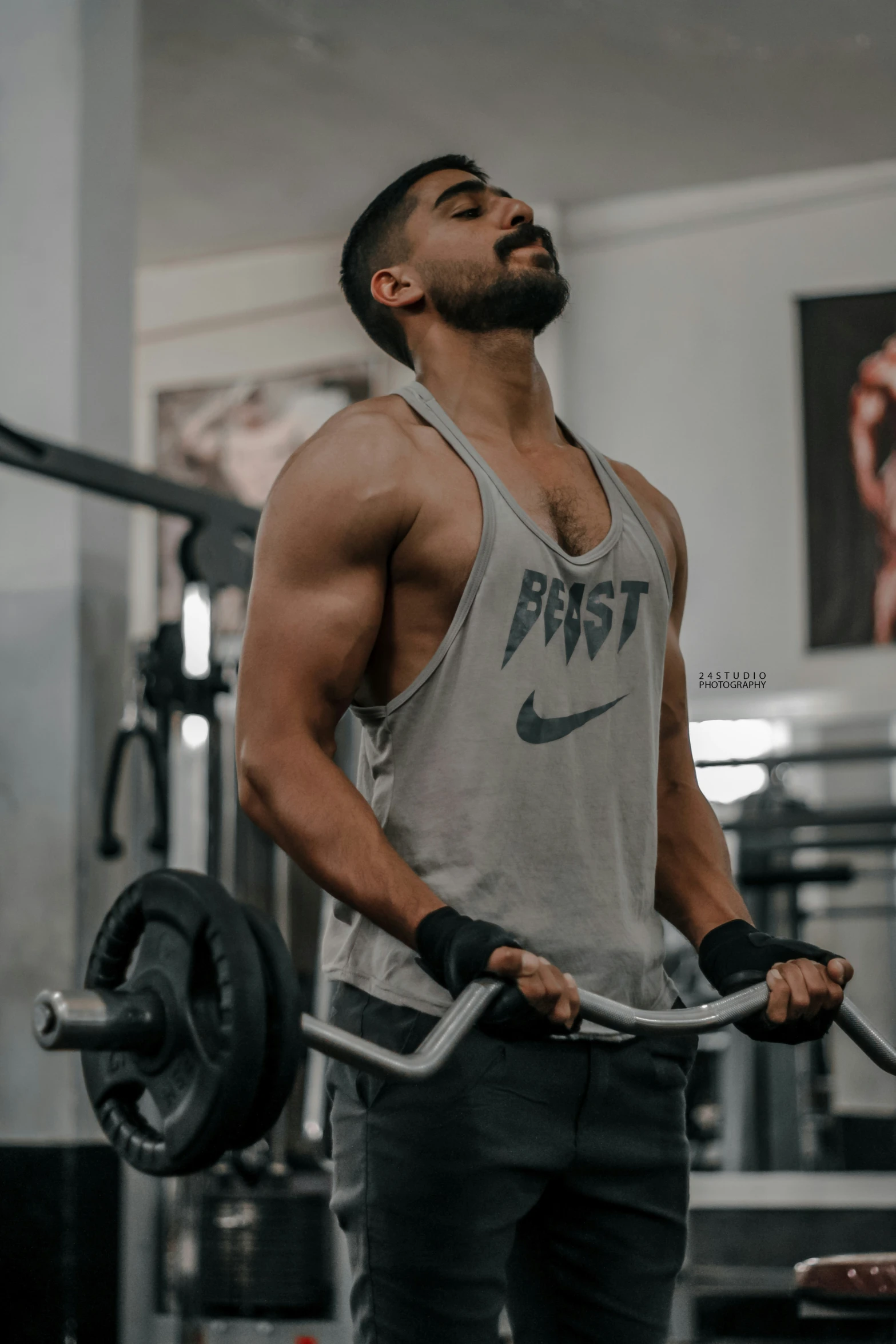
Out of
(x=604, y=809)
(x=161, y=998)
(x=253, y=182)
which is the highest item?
(x=253, y=182)

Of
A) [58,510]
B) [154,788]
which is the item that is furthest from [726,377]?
[58,510]

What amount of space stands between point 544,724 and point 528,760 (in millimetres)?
31

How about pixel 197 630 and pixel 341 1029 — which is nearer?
pixel 341 1029

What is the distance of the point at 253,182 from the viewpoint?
11.4ft

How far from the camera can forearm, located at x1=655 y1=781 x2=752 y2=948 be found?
51.2 inches

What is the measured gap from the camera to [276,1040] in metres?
0.91

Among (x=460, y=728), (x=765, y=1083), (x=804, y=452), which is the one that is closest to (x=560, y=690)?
(x=460, y=728)

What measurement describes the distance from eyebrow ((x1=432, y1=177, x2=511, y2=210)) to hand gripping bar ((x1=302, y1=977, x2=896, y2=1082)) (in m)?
0.65

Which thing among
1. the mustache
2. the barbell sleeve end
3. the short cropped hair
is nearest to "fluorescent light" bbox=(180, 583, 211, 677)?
A: the short cropped hair

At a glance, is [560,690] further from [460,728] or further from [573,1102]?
[573,1102]

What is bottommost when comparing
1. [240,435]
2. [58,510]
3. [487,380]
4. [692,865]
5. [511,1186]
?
[511,1186]

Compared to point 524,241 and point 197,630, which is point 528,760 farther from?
point 197,630

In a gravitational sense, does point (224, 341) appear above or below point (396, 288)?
above

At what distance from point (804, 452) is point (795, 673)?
125cm
